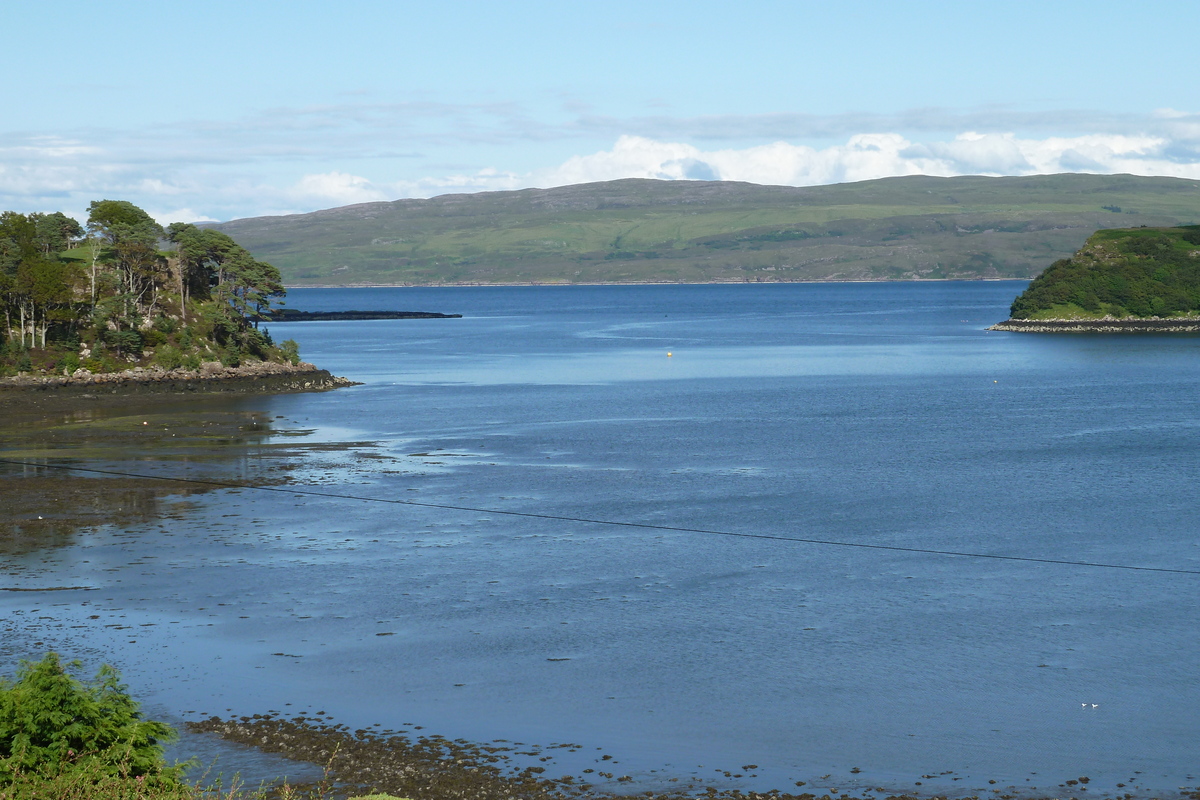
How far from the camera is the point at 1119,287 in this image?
191 meters

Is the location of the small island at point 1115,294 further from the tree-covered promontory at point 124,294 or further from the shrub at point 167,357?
the shrub at point 167,357

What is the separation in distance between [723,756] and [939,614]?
10709 mm

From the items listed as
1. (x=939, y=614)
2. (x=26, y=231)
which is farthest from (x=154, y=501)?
(x=26, y=231)

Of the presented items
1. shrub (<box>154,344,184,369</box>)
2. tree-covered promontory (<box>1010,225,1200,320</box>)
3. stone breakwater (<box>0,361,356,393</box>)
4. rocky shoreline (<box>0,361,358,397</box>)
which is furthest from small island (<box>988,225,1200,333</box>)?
shrub (<box>154,344,184,369</box>)

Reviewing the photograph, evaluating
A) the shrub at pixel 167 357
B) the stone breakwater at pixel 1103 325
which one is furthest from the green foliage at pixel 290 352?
the stone breakwater at pixel 1103 325

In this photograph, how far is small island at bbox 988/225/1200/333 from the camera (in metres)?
184

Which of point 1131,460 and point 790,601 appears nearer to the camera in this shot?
point 790,601

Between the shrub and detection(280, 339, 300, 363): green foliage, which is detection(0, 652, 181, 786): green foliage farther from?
detection(280, 339, 300, 363): green foliage

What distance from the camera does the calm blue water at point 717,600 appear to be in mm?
22297

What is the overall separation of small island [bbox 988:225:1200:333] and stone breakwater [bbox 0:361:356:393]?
121027 mm

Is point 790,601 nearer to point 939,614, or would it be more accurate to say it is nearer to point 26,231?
point 939,614

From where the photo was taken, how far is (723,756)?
69.3 ft

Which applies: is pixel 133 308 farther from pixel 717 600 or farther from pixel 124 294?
pixel 717 600

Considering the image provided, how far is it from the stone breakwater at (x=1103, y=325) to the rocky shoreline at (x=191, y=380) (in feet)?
391
